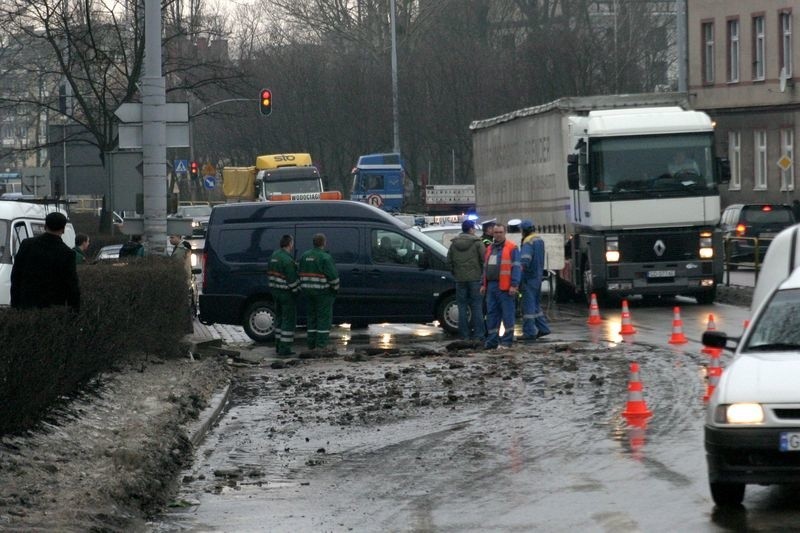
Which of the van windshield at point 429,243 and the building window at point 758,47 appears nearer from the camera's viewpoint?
the van windshield at point 429,243

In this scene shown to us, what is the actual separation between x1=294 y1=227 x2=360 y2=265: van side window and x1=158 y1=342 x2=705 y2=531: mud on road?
4071mm

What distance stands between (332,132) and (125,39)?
31258 millimetres

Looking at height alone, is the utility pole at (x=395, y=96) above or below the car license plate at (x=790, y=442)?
above

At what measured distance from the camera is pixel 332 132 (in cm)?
7662

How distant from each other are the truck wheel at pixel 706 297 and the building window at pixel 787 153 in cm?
3019

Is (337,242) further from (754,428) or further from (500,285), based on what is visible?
(754,428)

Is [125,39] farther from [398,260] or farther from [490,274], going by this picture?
[490,274]

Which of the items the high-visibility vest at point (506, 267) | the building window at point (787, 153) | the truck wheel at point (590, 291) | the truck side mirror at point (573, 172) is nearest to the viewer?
the high-visibility vest at point (506, 267)

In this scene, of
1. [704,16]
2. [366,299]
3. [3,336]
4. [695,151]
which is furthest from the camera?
[704,16]

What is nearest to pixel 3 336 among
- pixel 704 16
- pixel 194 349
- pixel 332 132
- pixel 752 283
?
pixel 194 349

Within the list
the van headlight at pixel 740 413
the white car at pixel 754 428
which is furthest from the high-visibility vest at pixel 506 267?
the van headlight at pixel 740 413

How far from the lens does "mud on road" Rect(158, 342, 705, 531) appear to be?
962cm

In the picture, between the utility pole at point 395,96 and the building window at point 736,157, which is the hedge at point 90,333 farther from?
the utility pole at point 395,96

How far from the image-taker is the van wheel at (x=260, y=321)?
23.8 m
